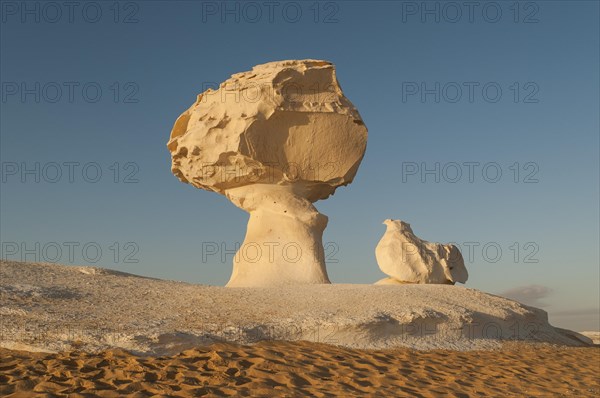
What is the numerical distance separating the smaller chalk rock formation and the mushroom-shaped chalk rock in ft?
6.26

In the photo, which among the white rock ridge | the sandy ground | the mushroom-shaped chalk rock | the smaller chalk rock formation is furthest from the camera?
the smaller chalk rock formation

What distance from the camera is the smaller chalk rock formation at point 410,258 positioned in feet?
48.6

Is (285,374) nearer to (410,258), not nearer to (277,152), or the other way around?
(277,152)

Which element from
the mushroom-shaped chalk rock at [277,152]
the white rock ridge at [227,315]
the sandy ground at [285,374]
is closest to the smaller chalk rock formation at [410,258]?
the mushroom-shaped chalk rock at [277,152]

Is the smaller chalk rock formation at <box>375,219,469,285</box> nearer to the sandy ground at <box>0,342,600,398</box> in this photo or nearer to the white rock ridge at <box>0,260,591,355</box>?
the white rock ridge at <box>0,260,591,355</box>

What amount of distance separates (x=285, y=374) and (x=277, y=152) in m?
8.27

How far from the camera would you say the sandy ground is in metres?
5.71

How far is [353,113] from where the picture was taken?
14.4 metres

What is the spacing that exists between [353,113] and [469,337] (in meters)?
6.48

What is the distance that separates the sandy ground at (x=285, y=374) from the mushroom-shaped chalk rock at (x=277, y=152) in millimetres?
5570

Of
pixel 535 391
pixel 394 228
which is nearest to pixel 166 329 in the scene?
pixel 535 391

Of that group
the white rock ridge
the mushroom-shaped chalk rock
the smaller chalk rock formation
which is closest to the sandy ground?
the white rock ridge

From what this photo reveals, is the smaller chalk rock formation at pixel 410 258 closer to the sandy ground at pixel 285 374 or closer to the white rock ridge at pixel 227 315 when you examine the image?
the white rock ridge at pixel 227 315

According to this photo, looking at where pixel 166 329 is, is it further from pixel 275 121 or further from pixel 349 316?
pixel 275 121
